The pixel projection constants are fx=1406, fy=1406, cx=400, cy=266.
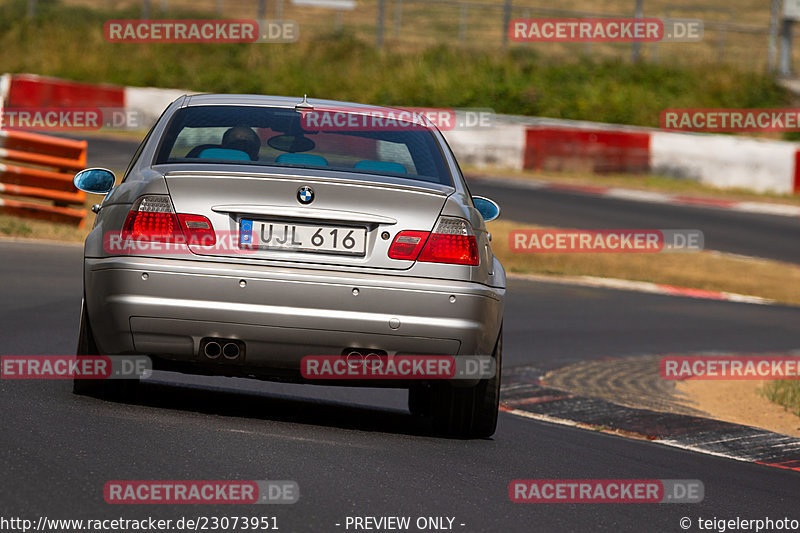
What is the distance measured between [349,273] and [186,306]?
72 cm

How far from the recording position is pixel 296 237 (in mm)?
6156

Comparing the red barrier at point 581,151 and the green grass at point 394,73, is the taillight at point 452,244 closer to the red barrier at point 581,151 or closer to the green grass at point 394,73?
the red barrier at point 581,151

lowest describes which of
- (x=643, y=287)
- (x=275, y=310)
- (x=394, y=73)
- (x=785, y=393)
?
(x=643, y=287)

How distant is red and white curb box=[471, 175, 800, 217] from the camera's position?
82.0 feet
